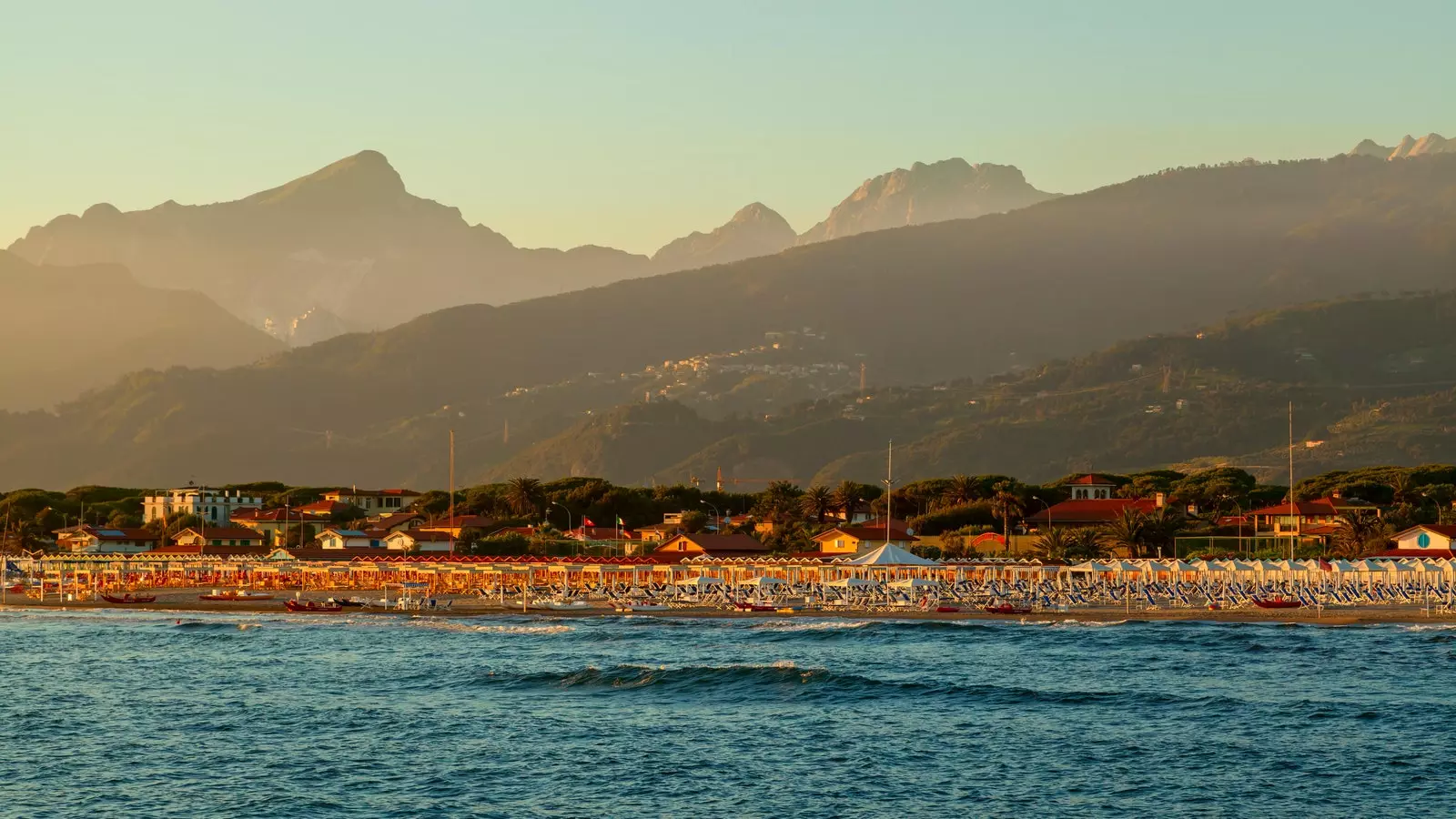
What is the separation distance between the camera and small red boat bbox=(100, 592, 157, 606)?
338 ft

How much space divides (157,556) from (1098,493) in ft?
339

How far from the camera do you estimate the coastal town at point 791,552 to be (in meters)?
90.6

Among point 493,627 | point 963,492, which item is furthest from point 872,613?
point 963,492

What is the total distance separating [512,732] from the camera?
153 feet

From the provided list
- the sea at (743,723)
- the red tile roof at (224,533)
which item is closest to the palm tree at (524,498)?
the red tile roof at (224,533)

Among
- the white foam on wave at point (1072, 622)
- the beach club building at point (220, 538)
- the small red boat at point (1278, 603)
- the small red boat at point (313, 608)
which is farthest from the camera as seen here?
the beach club building at point (220, 538)

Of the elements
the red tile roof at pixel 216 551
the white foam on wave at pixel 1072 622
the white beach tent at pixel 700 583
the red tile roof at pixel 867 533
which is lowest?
the white foam on wave at pixel 1072 622

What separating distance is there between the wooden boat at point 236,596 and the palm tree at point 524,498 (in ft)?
160

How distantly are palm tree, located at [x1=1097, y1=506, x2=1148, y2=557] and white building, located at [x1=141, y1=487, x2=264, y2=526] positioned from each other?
331 ft

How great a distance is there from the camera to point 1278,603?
84188 millimetres

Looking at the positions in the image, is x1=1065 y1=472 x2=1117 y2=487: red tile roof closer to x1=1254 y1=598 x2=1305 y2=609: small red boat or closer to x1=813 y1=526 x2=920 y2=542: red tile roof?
x1=813 y1=526 x2=920 y2=542: red tile roof

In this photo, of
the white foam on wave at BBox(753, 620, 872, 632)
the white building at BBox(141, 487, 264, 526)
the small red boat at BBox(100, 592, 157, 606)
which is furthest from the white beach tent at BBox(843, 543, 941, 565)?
the white building at BBox(141, 487, 264, 526)

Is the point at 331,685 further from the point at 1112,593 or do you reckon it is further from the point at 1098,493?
the point at 1098,493

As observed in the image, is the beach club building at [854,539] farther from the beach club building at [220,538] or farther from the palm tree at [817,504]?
the beach club building at [220,538]
